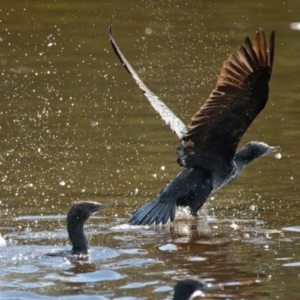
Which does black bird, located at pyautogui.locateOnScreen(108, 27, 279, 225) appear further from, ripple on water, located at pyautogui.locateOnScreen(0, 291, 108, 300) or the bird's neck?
ripple on water, located at pyautogui.locateOnScreen(0, 291, 108, 300)

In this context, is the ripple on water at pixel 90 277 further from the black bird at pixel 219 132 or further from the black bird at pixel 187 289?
the black bird at pixel 187 289

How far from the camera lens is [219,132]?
29.1 ft

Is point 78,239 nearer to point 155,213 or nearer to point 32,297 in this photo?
point 155,213

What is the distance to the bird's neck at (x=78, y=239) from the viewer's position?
8.45 metres

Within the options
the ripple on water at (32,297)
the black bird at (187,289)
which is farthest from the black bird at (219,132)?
the black bird at (187,289)

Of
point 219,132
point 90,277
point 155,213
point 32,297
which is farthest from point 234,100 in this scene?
point 32,297

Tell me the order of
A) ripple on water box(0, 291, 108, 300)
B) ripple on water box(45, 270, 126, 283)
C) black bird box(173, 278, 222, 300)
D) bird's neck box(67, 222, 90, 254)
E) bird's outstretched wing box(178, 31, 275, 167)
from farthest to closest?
bird's neck box(67, 222, 90, 254), bird's outstretched wing box(178, 31, 275, 167), ripple on water box(45, 270, 126, 283), ripple on water box(0, 291, 108, 300), black bird box(173, 278, 222, 300)

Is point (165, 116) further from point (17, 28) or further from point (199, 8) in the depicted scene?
point (199, 8)

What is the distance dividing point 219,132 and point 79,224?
1499 millimetres

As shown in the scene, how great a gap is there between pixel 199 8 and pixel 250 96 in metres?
13.4

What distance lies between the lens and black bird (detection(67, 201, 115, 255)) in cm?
847

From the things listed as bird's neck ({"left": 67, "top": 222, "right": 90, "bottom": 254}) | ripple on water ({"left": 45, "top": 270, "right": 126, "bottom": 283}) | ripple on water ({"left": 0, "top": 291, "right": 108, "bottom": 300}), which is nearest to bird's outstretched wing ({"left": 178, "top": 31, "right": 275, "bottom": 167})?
bird's neck ({"left": 67, "top": 222, "right": 90, "bottom": 254})

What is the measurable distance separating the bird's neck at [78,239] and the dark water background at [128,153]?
146 mm

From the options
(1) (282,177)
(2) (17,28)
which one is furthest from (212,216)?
(2) (17,28)
